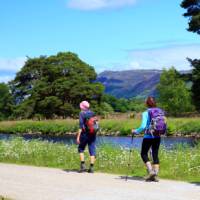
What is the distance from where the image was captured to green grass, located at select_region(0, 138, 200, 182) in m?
15.7

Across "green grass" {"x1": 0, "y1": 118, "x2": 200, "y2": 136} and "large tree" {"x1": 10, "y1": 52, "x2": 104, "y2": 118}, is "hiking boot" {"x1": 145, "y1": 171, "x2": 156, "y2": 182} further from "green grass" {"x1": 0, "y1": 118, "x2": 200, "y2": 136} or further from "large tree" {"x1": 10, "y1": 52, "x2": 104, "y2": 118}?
"large tree" {"x1": 10, "y1": 52, "x2": 104, "y2": 118}

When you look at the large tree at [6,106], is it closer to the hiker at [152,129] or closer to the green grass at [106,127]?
the green grass at [106,127]

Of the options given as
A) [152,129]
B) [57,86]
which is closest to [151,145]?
[152,129]

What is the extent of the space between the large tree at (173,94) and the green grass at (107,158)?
60.0 metres

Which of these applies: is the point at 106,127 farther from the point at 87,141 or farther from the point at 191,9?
the point at 87,141

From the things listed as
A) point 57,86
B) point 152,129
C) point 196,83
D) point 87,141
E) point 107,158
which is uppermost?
point 57,86

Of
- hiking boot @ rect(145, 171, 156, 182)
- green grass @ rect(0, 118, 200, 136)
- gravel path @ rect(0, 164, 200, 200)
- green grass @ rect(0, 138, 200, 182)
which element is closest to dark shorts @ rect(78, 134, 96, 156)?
green grass @ rect(0, 138, 200, 182)

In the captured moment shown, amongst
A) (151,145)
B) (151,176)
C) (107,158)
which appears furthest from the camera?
(107,158)

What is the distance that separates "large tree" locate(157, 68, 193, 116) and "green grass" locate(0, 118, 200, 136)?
16.9 meters

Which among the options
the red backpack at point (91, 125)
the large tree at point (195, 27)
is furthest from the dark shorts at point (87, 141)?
the large tree at point (195, 27)

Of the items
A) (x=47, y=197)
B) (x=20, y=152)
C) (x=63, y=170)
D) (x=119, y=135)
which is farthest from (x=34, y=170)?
(x=119, y=135)

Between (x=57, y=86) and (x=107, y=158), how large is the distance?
6745 centimetres

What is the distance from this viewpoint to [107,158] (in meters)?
17.9

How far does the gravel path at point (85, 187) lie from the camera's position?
1196 centimetres
